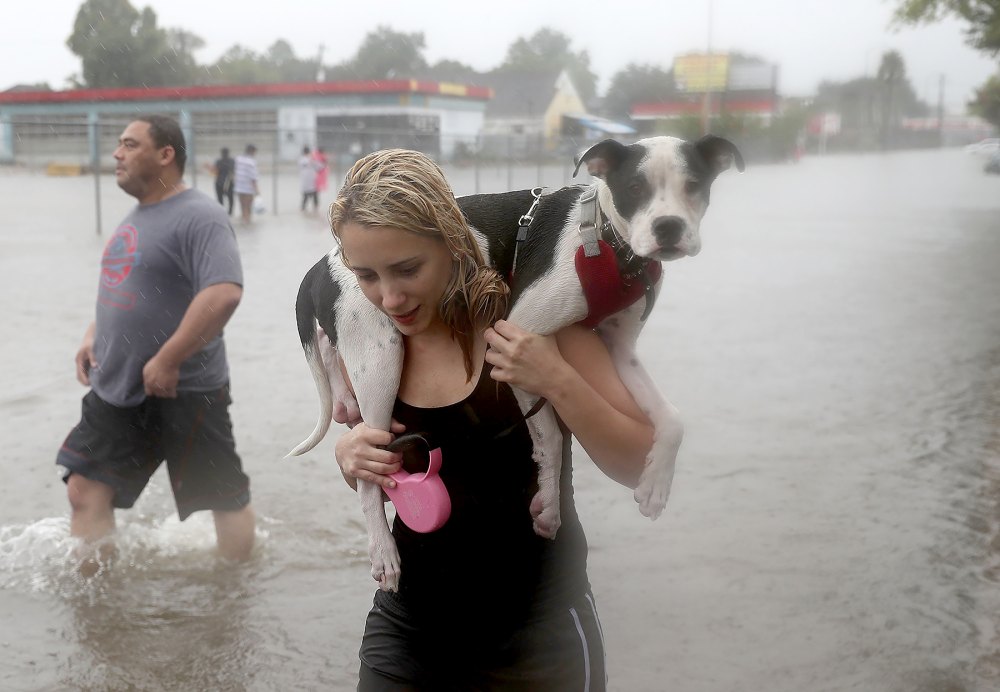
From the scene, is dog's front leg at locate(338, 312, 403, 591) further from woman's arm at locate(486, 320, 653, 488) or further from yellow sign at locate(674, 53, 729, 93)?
yellow sign at locate(674, 53, 729, 93)

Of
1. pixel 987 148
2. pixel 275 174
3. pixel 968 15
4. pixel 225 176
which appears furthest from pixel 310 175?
pixel 987 148

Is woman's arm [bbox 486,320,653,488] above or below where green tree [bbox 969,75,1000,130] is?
below

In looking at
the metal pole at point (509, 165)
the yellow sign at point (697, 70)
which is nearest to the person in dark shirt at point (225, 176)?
the metal pole at point (509, 165)

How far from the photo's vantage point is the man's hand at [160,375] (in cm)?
443

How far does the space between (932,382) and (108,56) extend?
3736cm

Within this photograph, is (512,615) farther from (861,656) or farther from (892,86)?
(892,86)

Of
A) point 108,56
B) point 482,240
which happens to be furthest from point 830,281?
point 108,56

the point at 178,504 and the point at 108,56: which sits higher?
the point at 108,56

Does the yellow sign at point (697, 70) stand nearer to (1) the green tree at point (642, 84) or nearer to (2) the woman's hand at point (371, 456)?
(1) the green tree at point (642, 84)

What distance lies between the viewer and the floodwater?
4027 mm

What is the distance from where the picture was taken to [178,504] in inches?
185

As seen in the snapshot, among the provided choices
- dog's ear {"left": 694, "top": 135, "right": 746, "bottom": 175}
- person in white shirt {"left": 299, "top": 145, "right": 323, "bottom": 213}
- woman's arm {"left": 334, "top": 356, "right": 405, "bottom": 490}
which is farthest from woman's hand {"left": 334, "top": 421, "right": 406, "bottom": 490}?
person in white shirt {"left": 299, "top": 145, "right": 323, "bottom": 213}

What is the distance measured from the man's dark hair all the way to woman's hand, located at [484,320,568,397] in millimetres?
2980

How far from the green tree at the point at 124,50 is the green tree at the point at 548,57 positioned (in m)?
12.1
